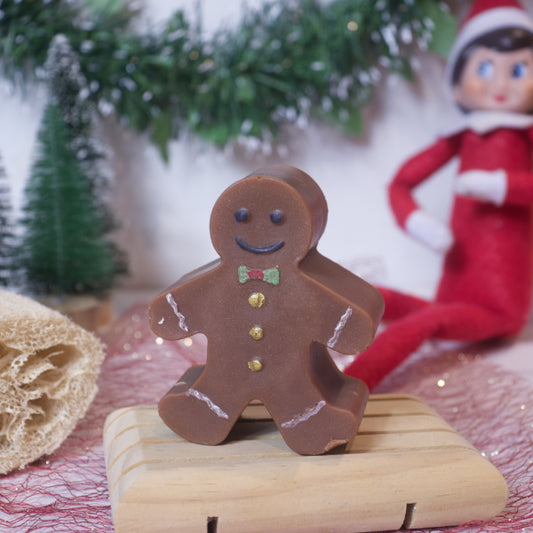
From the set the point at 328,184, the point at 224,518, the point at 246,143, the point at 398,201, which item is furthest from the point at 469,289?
the point at 224,518

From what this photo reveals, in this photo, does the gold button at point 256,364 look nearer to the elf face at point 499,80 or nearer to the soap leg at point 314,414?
the soap leg at point 314,414

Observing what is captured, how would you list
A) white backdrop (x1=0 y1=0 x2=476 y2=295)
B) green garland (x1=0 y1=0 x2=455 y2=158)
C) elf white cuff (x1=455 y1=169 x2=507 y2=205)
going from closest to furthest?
elf white cuff (x1=455 y1=169 x2=507 y2=205) < green garland (x1=0 y1=0 x2=455 y2=158) < white backdrop (x1=0 y1=0 x2=476 y2=295)

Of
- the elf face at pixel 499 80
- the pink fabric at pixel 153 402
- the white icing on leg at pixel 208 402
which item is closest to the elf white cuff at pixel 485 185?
the elf face at pixel 499 80

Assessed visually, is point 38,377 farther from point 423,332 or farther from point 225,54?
point 225,54

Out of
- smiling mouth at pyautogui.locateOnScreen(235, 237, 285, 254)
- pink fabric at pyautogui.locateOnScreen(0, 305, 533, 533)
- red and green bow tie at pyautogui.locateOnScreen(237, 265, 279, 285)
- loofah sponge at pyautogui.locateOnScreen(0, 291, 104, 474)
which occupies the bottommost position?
pink fabric at pyautogui.locateOnScreen(0, 305, 533, 533)

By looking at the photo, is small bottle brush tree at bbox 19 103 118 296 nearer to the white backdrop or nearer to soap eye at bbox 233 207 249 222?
the white backdrop

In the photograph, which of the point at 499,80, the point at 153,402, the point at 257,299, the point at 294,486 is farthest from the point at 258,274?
the point at 499,80

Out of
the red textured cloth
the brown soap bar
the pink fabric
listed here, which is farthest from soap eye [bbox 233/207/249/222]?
the red textured cloth
